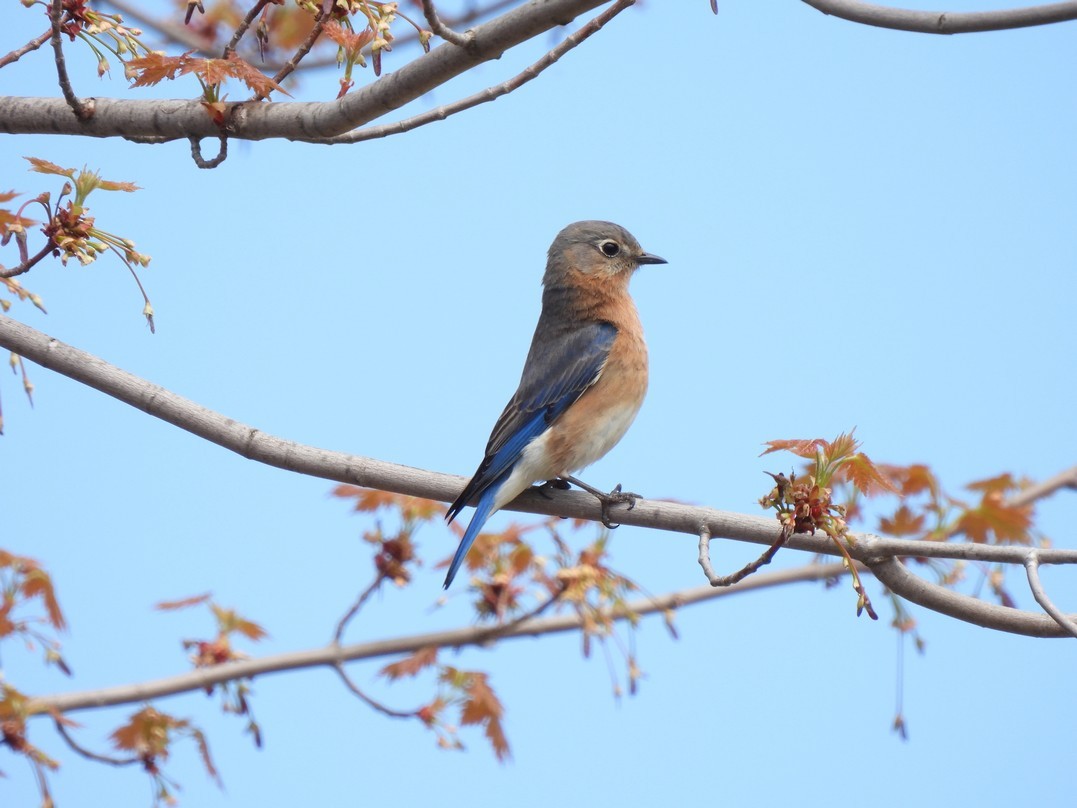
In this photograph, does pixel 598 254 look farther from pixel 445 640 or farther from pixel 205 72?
pixel 205 72

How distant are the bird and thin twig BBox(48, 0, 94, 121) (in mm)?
1523

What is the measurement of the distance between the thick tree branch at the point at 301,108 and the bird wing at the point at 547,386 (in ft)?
4.97

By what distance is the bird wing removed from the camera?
4.31m

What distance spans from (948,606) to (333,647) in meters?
2.29

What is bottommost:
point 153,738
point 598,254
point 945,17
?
point 153,738

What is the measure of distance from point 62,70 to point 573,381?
2.29 meters

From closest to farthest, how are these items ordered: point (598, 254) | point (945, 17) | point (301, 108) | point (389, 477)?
point (945, 17) < point (301, 108) < point (389, 477) < point (598, 254)

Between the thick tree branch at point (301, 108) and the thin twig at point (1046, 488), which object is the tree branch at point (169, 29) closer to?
the thick tree branch at point (301, 108)

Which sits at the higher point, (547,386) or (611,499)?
(547,386)

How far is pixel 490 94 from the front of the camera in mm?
2838

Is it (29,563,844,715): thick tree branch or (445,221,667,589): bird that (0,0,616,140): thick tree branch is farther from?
(29,563,844,715): thick tree branch

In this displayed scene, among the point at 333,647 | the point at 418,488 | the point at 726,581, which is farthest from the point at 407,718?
the point at 726,581

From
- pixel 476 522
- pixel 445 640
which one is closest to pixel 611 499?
pixel 476 522

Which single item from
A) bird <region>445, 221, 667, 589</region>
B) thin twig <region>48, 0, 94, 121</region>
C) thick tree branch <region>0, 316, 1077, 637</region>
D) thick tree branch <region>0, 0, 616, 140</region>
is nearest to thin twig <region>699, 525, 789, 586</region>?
thick tree branch <region>0, 316, 1077, 637</region>
